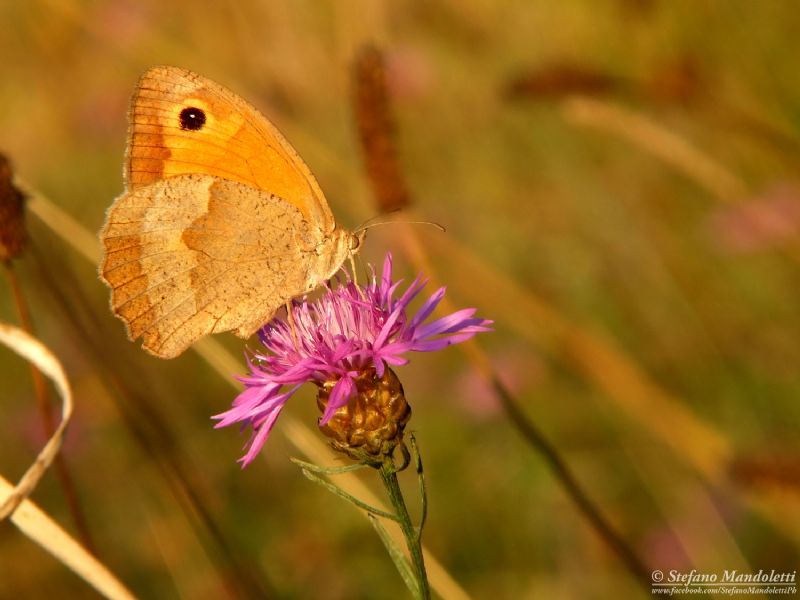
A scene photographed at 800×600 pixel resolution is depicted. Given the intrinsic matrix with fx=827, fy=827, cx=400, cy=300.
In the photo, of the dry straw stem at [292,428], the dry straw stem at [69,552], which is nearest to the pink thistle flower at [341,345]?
the dry straw stem at [292,428]

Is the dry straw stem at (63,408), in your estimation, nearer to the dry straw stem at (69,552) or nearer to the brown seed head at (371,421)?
the dry straw stem at (69,552)

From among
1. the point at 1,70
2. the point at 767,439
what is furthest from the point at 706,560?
the point at 1,70

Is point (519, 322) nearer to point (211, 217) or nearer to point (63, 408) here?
point (211, 217)

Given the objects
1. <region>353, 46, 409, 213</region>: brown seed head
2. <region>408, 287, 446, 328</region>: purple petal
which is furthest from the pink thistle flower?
<region>353, 46, 409, 213</region>: brown seed head

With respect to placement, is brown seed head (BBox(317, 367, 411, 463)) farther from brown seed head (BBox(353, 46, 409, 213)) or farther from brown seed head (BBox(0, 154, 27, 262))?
brown seed head (BBox(0, 154, 27, 262))

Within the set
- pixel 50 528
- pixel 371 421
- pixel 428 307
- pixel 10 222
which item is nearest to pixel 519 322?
pixel 428 307

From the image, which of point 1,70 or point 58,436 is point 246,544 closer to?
point 58,436
